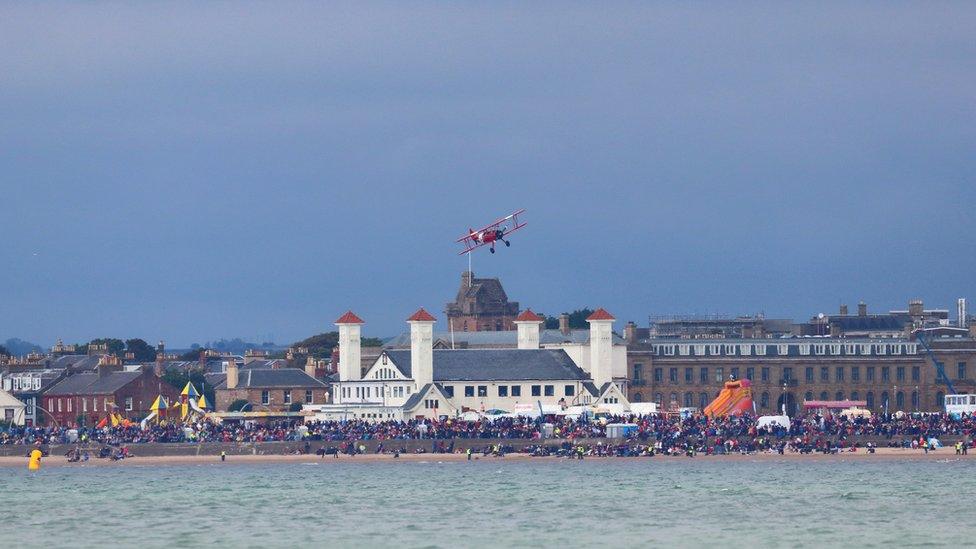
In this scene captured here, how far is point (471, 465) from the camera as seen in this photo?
100 metres

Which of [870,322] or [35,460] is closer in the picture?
[35,460]

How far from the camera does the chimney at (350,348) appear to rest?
131 m

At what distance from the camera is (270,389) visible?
139625mm

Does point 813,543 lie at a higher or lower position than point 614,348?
lower

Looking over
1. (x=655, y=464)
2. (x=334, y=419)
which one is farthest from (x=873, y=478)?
(x=334, y=419)

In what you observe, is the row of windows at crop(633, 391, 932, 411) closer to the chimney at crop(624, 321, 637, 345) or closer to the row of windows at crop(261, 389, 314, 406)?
the chimney at crop(624, 321, 637, 345)

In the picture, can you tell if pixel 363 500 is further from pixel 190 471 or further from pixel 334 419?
pixel 334 419

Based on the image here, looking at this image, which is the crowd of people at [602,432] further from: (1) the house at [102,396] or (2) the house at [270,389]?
(2) the house at [270,389]

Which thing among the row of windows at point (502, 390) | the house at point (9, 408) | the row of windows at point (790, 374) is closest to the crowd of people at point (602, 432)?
the row of windows at point (502, 390)

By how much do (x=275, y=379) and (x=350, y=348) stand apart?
1073cm

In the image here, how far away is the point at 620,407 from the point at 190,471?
27.6 meters

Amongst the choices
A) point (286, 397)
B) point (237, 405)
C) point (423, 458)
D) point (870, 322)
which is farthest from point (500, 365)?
point (870, 322)

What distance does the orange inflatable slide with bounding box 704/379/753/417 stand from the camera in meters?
123

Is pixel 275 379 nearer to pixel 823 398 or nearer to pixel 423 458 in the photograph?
pixel 823 398
